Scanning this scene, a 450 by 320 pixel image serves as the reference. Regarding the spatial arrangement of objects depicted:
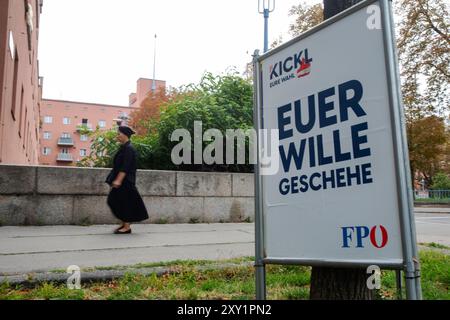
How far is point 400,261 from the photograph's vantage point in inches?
67.9

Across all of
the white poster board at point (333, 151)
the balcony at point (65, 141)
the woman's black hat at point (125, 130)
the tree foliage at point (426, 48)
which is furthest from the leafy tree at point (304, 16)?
the balcony at point (65, 141)

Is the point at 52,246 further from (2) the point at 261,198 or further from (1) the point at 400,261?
(1) the point at 400,261

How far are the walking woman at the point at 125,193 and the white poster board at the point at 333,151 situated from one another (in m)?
4.42

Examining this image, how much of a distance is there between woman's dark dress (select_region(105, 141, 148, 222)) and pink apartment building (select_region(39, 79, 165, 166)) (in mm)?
76342

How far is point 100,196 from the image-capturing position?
750 cm

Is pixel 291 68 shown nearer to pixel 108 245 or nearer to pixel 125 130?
pixel 108 245

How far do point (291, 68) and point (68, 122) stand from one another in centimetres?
8823

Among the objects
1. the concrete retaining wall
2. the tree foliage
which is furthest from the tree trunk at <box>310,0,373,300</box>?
the tree foliage

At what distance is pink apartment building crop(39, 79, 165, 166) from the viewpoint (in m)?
81.3

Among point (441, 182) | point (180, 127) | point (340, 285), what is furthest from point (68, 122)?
point (340, 285)

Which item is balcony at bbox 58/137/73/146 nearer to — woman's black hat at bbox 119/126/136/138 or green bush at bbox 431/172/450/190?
green bush at bbox 431/172/450/190

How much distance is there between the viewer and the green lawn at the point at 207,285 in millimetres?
3082
